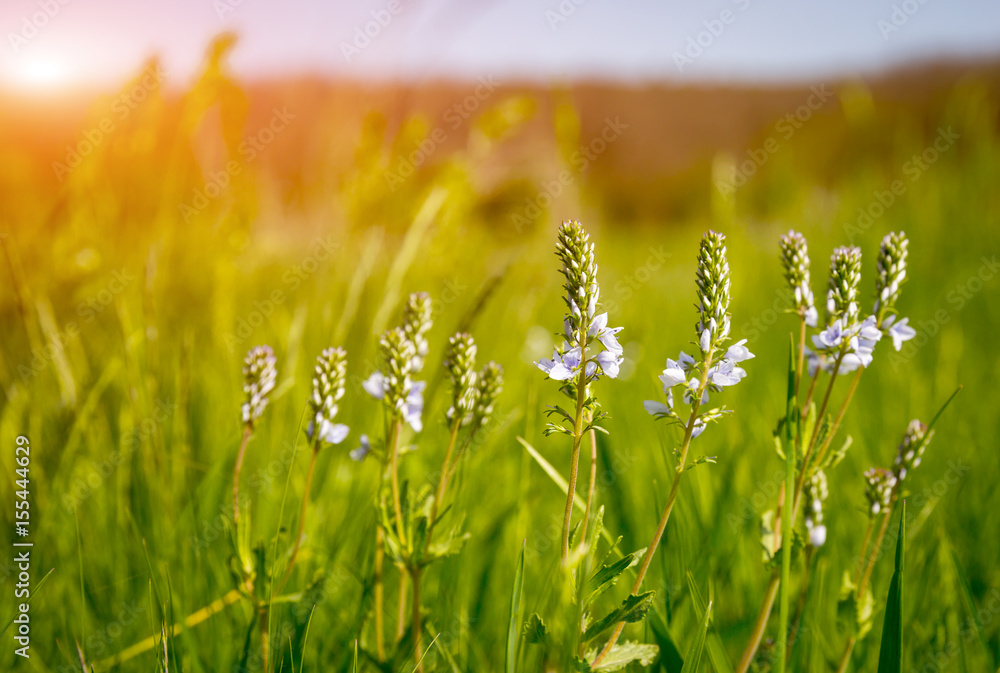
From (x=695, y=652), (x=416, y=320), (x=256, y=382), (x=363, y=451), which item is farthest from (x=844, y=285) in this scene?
(x=256, y=382)

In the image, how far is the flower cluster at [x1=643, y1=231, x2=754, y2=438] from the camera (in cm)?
98

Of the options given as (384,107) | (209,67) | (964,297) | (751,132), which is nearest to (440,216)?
(384,107)

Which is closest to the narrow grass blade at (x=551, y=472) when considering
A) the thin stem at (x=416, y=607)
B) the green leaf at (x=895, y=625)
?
the thin stem at (x=416, y=607)

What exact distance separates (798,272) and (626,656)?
0.74 meters

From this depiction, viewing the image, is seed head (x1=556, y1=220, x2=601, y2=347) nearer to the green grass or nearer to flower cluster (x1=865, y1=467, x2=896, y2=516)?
the green grass

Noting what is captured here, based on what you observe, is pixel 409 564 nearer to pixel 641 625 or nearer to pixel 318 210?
pixel 641 625

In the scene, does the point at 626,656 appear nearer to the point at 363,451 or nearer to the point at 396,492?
the point at 396,492

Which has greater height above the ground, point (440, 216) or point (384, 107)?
point (384, 107)

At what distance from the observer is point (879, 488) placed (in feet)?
4.40

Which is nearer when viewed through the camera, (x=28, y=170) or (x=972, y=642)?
(x=972, y=642)

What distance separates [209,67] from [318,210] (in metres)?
A: 1.53

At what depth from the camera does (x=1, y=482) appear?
6.92 feet

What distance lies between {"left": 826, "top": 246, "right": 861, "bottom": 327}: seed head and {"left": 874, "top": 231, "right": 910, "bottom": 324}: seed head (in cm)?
9

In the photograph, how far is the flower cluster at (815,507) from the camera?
1.27m
